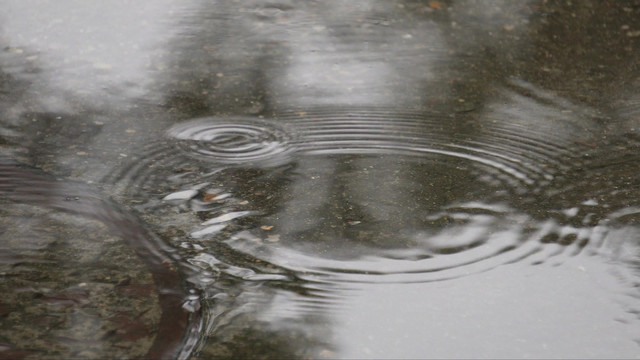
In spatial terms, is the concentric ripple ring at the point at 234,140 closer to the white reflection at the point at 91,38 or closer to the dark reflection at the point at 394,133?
the dark reflection at the point at 394,133

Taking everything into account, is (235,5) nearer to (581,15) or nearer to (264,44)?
(264,44)

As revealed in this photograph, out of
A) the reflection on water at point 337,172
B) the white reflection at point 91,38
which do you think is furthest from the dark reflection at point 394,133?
the white reflection at point 91,38

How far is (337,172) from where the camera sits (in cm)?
369

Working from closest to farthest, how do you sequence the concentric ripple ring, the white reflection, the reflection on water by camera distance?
the reflection on water < the concentric ripple ring < the white reflection

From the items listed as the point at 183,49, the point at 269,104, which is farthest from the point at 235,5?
the point at 269,104

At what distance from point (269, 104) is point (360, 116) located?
501mm

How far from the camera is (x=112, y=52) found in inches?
195

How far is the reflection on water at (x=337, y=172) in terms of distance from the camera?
2631 mm

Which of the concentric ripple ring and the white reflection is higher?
the white reflection

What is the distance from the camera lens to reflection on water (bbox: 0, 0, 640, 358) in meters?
2.63

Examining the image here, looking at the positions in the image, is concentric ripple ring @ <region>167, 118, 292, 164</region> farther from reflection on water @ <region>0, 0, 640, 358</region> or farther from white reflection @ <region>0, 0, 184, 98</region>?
white reflection @ <region>0, 0, 184, 98</region>

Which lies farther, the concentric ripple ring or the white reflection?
the white reflection

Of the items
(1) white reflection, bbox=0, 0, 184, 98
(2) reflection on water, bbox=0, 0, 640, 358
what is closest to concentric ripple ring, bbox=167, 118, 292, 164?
(2) reflection on water, bbox=0, 0, 640, 358

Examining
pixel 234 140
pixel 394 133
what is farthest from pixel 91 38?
pixel 394 133
